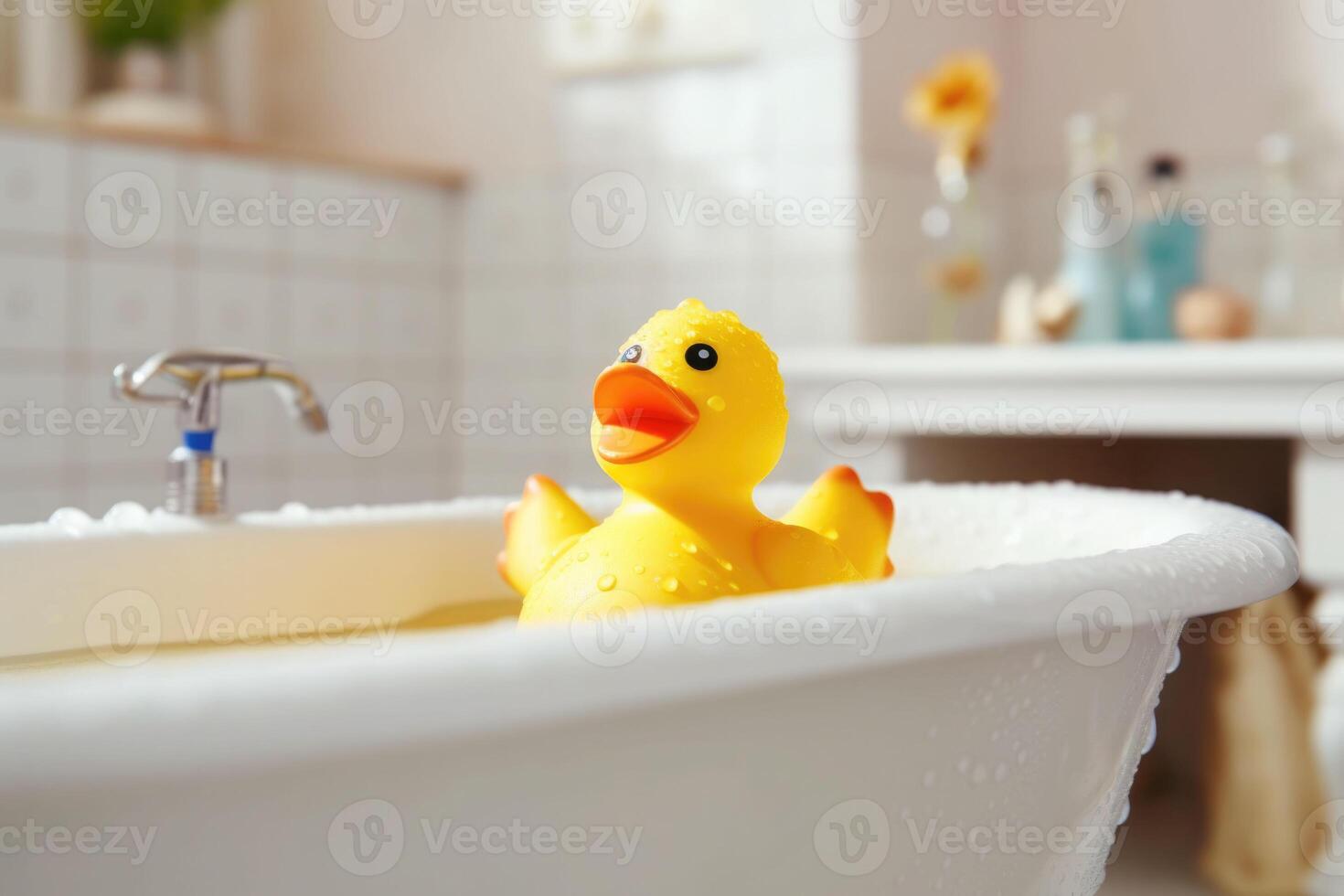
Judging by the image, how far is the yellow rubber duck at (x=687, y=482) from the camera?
29.3 inches

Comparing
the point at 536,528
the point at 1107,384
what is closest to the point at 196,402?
the point at 536,528

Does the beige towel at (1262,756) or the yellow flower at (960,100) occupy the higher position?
the yellow flower at (960,100)

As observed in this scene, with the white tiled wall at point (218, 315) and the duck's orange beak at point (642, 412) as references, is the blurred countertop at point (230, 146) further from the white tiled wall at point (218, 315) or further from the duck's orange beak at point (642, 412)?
the duck's orange beak at point (642, 412)

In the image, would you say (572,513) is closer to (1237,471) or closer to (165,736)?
(165,736)

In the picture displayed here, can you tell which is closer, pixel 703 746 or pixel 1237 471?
pixel 703 746

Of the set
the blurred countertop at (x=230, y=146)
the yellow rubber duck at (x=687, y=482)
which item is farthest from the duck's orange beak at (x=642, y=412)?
the blurred countertop at (x=230, y=146)

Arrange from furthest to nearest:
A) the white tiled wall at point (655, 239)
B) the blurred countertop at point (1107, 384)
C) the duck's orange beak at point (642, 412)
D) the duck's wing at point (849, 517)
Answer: the white tiled wall at point (655, 239) → the blurred countertop at point (1107, 384) → the duck's wing at point (849, 517) → the duck's orange beak at point (642, 412)

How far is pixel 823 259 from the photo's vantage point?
189cm

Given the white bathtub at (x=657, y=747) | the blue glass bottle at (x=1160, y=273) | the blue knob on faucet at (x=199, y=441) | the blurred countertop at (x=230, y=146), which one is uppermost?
the blurred countertop at (x=230, y=146)

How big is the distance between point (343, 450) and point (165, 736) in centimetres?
176

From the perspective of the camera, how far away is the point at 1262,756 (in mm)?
1481

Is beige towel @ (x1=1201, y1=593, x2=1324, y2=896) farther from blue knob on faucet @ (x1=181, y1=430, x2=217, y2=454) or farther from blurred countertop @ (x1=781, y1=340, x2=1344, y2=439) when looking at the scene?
blue knob on faucet @ (x1=181, y1=430, x2=217, y2=454)

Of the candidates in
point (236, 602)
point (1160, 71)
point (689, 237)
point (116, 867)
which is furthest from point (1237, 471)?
point (116, 867)

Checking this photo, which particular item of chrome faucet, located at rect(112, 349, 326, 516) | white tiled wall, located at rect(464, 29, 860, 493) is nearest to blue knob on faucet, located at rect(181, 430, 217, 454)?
chrome faucet, located at rect(112, 349, 326, 516)
